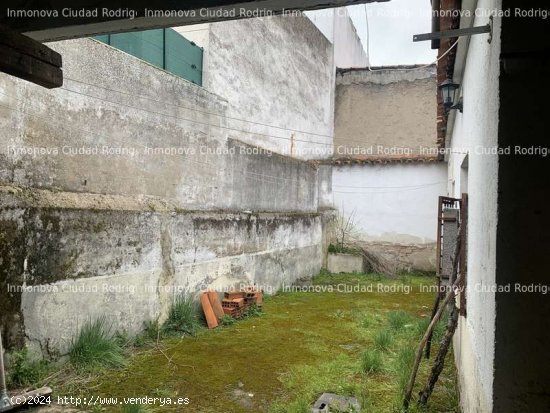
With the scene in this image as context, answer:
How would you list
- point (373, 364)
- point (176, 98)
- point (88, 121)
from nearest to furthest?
point (373, 364) → point (88, 121) → point (176, 98)

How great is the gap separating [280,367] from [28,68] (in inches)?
168

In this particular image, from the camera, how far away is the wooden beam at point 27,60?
219 centimetres

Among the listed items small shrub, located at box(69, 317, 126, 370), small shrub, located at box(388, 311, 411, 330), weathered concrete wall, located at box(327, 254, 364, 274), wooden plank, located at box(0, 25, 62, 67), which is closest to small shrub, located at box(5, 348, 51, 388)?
small shrub, located at box(69, 317, 126, 370)

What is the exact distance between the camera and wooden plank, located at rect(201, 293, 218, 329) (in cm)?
682

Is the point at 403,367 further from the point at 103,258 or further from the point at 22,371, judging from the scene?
the point at 22,371

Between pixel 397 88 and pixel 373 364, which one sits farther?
pixel 397 88

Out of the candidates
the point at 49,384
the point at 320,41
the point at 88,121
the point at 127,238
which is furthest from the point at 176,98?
the point at 320,41

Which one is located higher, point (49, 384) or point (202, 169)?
point (202, 169)

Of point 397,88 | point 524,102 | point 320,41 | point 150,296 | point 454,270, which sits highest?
point 320,41

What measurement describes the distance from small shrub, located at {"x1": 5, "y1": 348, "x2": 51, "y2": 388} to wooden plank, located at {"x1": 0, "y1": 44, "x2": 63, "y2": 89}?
289cm

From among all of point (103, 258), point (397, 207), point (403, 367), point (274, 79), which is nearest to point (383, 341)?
point (403, 367)

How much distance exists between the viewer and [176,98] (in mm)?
7012

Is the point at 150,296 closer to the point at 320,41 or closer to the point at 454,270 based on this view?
the point at 454,270

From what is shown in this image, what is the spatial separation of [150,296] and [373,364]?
319cm
